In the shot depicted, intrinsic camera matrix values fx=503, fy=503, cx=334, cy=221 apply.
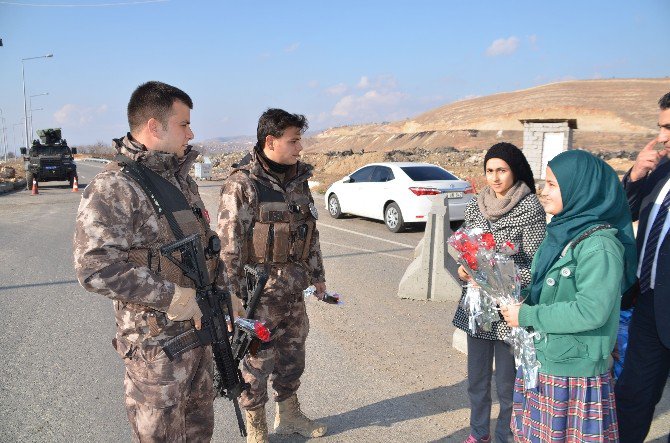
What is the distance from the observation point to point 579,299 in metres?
2.11

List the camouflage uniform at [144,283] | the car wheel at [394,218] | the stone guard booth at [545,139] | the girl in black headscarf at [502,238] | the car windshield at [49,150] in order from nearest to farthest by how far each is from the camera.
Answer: the camouflage uniform at [144,283]
the girl in black headscarf at [502,238]
the car wheel at [394,218]
the stone guard booth at [545,139]
the car windshield at [49,150]

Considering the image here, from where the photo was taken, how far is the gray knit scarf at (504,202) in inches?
114

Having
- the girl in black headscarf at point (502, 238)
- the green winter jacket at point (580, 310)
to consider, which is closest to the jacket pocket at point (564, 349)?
the green winter jacket at point (580, 310)

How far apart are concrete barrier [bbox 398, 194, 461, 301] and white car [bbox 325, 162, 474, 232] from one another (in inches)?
159

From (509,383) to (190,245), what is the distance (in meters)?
2.00

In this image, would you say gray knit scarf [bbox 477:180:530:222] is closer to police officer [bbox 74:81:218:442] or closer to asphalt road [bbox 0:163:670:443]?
asphalt road [bbox 0:163:670:443]

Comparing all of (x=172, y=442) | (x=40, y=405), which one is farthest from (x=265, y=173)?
(x=40, y=405)

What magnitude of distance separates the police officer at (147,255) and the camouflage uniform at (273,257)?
527 mm

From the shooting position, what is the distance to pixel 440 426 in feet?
11.3

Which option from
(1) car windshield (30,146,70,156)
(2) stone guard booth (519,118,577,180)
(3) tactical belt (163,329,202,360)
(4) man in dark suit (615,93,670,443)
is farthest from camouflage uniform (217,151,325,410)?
(1) car windshield (30,146,70,156)

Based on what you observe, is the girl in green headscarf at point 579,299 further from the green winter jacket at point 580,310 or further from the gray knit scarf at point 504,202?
the gray knit scarf at point 504,202

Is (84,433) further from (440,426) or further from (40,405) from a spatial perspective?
(440,426)

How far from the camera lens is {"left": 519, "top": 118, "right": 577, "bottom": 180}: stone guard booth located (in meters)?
17.5

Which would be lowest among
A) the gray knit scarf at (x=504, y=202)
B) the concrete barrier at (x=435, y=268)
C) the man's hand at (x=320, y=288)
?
the concrete barrier at (x=435, y=268)
